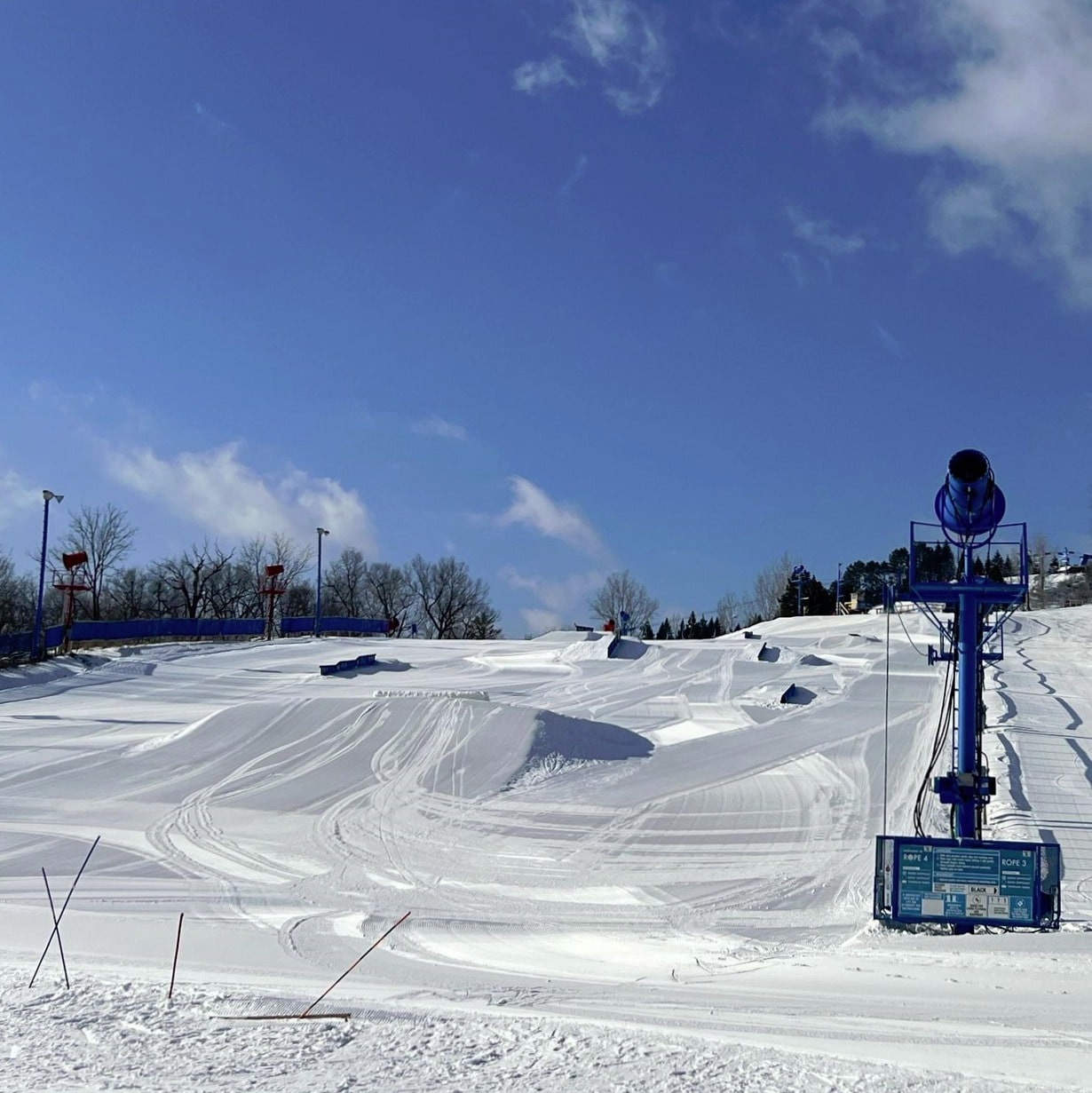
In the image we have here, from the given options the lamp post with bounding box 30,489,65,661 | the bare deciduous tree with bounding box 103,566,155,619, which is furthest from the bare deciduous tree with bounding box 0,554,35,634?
the lamp post with bounding box 30,489,65,661

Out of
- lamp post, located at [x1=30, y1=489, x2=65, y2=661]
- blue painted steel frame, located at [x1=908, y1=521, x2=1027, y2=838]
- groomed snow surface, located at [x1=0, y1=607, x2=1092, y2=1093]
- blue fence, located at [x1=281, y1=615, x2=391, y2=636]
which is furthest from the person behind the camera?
Answer: blue fence, located at [x1=281, y1=615, x2=391, y2=636]

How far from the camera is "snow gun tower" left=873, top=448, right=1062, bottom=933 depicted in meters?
11.6

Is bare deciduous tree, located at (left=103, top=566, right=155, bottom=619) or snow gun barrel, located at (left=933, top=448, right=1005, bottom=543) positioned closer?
snow gun barrel, located at (left=933, top=448, right=1005, bottom=543)

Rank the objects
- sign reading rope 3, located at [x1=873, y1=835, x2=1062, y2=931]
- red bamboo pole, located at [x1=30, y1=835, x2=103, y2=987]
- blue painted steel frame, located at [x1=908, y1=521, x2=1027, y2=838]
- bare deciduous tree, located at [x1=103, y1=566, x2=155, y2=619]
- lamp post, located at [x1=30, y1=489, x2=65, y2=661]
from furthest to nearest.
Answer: bare deciduous tree, located at [x1=103, y1=566, x2=155, y2=619] → lamp post, located at [x1=30, y1=489, x2=65, y2=661] → blue painted steel frame, located at [x1=908, y1=521, x2=1027, y2=838] → sign reading rope 3, located at [x1=873, y1=835, x2=1062, y2=931] → red bamboo pole, located at [x1=30, y1=835, x2=103, y2=987]

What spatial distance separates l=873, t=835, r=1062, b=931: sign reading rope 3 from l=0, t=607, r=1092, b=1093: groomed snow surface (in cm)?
53

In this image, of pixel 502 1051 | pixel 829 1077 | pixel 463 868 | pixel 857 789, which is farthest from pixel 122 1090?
pixel 857 789

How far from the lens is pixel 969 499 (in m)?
15.6

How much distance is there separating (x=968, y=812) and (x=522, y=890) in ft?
19.9

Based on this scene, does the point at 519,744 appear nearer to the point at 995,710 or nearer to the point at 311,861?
the point at 311,861

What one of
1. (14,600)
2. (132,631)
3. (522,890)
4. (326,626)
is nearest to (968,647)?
(522,890)

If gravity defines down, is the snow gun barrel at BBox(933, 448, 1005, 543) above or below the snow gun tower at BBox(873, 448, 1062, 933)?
above

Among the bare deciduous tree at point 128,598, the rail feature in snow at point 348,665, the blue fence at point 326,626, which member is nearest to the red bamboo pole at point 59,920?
the rail feature in snow at point 348,665

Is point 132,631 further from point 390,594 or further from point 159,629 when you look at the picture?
point 390,594

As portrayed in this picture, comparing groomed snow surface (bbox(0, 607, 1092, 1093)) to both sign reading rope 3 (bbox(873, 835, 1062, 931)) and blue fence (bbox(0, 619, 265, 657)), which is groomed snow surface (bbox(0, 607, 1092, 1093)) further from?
blue fence (bbox(0, 619, 265, 657))
